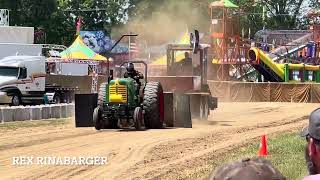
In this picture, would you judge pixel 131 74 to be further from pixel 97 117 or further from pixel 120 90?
pixel 97 117

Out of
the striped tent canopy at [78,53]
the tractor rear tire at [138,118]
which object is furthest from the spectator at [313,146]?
the striped tent canopy at [78,53]

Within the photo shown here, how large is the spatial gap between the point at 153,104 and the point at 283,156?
20.9 feet

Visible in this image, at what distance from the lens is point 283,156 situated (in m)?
11.1

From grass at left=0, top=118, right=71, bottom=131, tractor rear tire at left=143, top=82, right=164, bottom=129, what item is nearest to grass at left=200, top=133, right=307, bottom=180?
tractor rear tire at left=143, top=82, right=164, bottom=129

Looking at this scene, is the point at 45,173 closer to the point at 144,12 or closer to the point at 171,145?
the point at 171,145

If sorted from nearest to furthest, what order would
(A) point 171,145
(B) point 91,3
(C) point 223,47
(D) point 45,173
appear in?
1. (D) point 45,173
2. (A) point 171,145
3. (C) point 223,47
4. (B) point 91,3

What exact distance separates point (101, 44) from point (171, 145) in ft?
191

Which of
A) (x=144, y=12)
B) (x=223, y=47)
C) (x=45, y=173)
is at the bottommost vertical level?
(x=45, y=173)

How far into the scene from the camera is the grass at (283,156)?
358 inches

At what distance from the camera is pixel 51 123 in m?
20.6

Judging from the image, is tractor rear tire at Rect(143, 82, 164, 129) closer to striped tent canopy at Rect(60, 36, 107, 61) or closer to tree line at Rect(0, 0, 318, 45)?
striped tent canopy at Rect(60, 36, 107, 61)

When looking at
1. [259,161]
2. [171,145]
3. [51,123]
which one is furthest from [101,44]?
[259,161]

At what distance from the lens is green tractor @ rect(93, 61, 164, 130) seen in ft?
55.7

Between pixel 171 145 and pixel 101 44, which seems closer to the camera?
pixel 171 145
